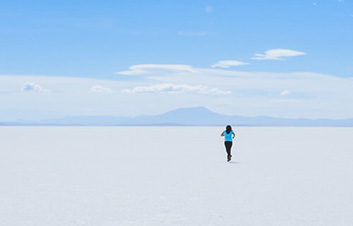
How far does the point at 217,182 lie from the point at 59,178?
12.5 feet

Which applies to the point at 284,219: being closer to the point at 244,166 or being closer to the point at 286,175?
the point at 286,175

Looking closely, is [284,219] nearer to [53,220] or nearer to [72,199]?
[53,220]

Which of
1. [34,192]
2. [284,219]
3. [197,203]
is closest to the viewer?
[284,219]

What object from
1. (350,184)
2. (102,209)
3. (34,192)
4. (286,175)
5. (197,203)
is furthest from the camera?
(286,175)

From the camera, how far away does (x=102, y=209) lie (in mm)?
7957

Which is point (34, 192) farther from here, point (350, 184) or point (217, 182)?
point (350, 184)

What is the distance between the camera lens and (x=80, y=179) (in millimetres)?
11859

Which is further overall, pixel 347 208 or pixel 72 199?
pixel 72 199

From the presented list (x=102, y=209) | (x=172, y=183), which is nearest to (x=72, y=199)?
(x=102, y=209)

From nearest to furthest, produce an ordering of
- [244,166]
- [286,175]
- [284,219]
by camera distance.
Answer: [284,219] < [286,175] < [244,166]

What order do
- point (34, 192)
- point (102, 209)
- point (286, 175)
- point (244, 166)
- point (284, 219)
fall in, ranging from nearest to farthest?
point (284, 219), point (102, 209), point (34, 192), point (286, 175), point (244, 166)

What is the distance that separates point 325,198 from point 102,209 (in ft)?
13.1

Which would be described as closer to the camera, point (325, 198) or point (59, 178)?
Result: point (325, 198)

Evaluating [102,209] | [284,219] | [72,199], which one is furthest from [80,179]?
[284,219]
